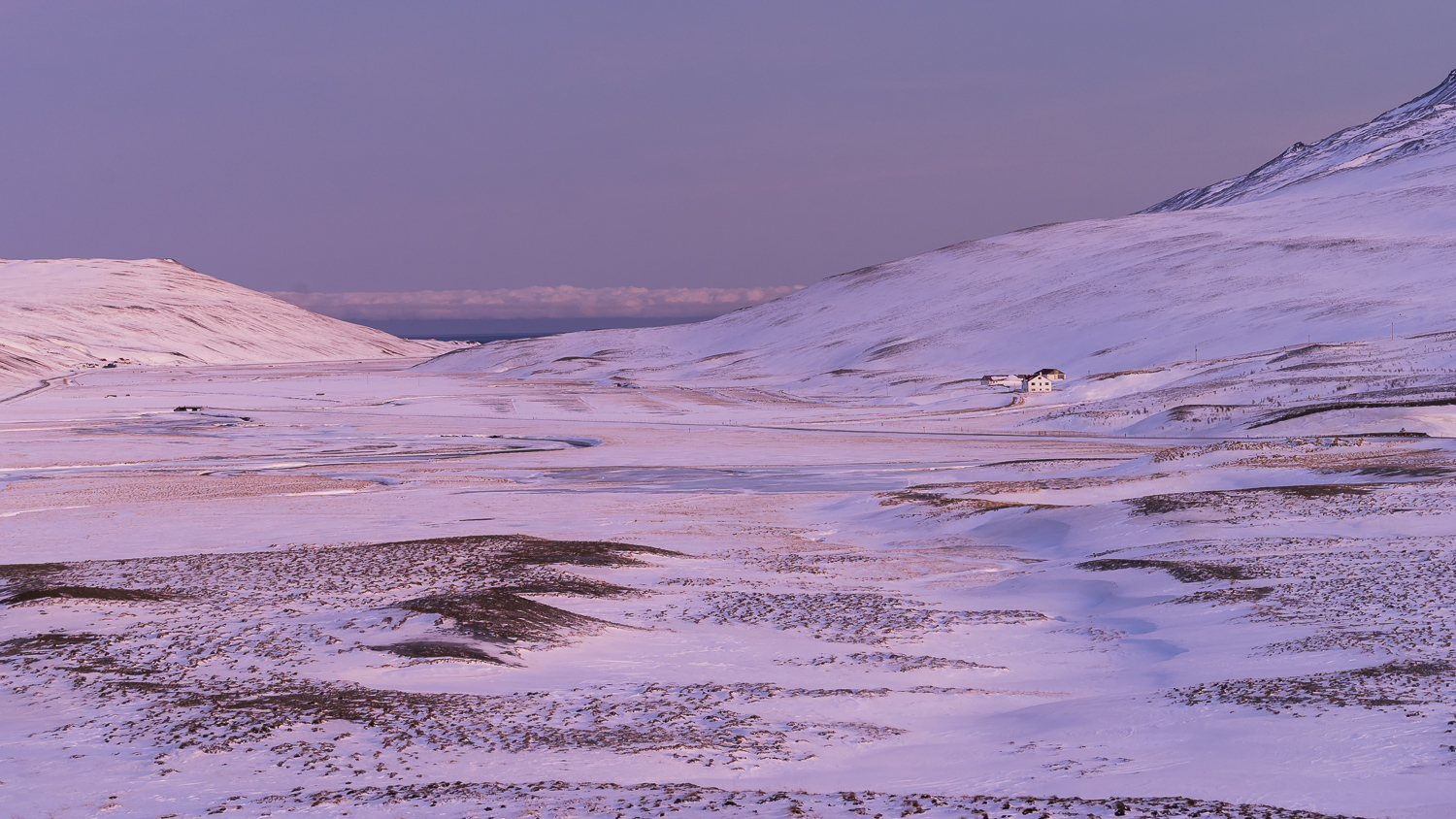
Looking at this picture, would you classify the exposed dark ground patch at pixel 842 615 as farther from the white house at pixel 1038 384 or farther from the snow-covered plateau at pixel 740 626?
the white house at pixel 1038 384

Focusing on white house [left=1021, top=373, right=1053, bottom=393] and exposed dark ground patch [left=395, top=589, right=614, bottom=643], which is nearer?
exposed dark ground patch [left=395, top=589, right=614, bottom=643]

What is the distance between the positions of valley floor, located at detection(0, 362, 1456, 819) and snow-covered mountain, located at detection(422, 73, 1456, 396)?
3033 inches

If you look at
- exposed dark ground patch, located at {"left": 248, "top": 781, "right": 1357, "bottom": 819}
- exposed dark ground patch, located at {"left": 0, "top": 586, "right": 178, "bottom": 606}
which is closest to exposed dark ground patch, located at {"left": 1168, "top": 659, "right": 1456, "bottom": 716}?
exposed dark ground patch, located at {"left": 248, "top": 781, "right": 1357, "bottom": 819}

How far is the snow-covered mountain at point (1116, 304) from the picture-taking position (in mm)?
118188

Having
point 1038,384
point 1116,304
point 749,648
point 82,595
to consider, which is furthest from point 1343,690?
point 1116,304

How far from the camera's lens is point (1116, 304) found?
143125 mm

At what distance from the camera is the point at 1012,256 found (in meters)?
188

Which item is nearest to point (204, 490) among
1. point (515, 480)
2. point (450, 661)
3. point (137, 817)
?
point (515, 480)

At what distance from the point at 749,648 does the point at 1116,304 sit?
446 ft

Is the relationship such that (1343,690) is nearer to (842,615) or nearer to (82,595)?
(842,615)

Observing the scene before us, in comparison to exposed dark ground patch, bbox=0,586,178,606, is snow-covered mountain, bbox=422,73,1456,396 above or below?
above

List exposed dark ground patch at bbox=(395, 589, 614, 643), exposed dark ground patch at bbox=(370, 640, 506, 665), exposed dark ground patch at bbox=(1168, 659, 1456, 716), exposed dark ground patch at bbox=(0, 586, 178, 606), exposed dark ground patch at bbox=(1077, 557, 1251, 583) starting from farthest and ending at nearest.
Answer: exposed dark ground patch at bbox=(1077, 557, 1251, 583)
exposed dark ground patch at bbox=(0, 586, 178, 606)
exposed dark ground patch at bbox=(395, 589, 614, 643)
exposed dark ground patch at bbox=(370, 640, 506, 665)
exposed dark ground patch at bbox=(1168, 659, 1456, 716)

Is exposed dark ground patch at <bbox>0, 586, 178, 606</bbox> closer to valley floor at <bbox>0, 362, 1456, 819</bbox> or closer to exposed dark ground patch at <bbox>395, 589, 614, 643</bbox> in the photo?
valley floor at <bbox>0, 362, 1456, 819</bbox>

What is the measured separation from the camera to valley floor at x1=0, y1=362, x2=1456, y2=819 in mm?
10539
